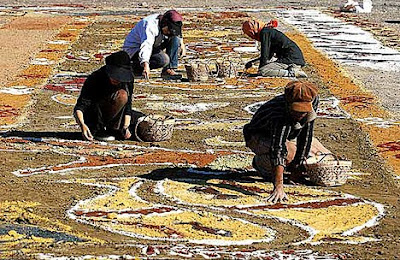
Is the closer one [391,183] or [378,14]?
[391,183]

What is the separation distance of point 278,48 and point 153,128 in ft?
15.1

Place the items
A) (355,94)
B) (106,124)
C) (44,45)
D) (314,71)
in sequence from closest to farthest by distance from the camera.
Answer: (106,124) < (355,94) < (314,71) < (44,45)

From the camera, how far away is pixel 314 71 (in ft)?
46.1

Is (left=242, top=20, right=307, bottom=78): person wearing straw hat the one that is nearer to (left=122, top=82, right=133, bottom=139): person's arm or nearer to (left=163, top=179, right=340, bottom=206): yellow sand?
(left=122, top=82, right=133, bottom=139): person's arm

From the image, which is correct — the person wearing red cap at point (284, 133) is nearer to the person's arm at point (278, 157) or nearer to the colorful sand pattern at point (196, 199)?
the person's arm at point (278, 157)

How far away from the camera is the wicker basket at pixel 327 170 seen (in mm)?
7523

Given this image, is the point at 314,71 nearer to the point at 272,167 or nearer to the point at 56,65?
the point at 56,65

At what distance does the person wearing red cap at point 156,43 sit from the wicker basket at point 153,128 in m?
2.27

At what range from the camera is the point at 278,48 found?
1338cm

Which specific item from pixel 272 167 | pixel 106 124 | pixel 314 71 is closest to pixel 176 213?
pixel 272 167

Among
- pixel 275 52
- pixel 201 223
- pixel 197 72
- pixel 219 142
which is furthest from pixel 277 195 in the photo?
pixel 275 52

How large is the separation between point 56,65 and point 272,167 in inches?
305

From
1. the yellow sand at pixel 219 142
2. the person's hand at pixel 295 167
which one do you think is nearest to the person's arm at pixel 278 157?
the person's hand at pixel 295 167

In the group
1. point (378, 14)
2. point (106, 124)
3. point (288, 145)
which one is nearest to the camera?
point (288, 145)
